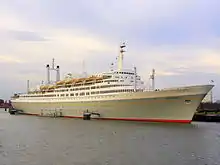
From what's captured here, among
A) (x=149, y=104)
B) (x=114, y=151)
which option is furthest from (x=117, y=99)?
(x=114, y=151)

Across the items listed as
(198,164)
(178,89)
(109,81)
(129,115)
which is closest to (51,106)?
(109,81)

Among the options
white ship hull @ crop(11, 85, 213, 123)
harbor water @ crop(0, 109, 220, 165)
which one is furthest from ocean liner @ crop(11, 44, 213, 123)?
harbor water @ crop(0, 109, 220, 165)

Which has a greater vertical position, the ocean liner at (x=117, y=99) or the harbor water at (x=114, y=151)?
the ocean liner at (x=117, y=99)

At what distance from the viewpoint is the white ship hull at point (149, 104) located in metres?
51.0

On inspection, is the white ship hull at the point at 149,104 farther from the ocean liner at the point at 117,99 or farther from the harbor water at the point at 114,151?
the harbor water at the point at 114,151

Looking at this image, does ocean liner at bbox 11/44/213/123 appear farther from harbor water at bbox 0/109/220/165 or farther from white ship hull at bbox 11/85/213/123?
harbor water at bbox 0/109/220/165

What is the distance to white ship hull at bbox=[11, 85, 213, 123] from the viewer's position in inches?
2008

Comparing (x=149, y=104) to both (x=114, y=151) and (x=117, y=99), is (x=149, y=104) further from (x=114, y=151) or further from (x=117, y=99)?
(x=114, y=151)

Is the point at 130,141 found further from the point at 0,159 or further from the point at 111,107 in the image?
the point at 111,107

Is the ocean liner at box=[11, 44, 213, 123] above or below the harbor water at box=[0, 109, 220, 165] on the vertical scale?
above

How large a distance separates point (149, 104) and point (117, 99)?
290 inches

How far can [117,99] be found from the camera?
59.2 m

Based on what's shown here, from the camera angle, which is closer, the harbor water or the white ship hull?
the harbor water

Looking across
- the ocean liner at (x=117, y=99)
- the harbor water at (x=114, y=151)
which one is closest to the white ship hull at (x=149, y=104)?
the ocean liner at (x=117, y=99)
